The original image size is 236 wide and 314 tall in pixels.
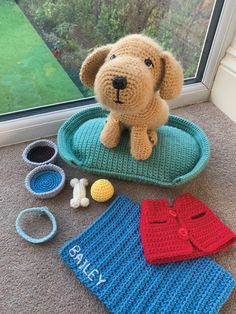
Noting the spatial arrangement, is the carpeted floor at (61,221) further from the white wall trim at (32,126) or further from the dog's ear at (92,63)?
the dog's ear at (92,63)

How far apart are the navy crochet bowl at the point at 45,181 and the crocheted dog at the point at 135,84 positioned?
156mm

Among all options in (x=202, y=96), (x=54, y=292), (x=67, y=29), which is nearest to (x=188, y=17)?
(x=202, y=96)

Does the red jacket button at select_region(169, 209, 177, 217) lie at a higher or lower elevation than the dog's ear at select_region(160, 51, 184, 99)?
lower

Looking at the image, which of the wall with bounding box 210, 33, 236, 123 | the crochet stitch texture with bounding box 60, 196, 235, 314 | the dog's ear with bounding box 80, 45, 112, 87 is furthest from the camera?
the wall with bounding box 210, 33, 236, 123

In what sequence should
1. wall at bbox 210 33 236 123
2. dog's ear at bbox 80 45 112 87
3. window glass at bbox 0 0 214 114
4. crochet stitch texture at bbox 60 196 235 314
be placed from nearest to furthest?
1. crochet stitch texture at bbox 60 196 235 314
2. dog's ear at bbox 80 45 112 87
3. window glass at bbox 0 0 214 114
4. wall at bbox 210 33 236 123

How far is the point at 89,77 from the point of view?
2.61 feet

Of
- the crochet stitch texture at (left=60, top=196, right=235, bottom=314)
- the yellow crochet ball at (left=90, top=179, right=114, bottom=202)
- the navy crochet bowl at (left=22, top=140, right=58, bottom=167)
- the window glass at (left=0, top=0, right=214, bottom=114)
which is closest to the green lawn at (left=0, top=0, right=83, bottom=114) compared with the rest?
the window glass at (left=0, top=0, right=214, bottom=114)

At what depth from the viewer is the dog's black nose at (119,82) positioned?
63 cm

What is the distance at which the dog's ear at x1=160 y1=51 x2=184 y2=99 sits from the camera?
70cm

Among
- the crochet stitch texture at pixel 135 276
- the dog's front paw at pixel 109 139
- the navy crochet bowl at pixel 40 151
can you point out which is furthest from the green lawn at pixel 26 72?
the crochet stitch texture at pixel 135 276

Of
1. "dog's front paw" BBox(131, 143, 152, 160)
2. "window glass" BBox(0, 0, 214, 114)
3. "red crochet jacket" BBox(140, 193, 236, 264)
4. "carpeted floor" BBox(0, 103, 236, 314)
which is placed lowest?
"carpeted floor" BBox(0, 103, 236, 314)

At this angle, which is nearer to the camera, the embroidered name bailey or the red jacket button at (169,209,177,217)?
the embroidered name bailey

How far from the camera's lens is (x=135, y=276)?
0.67m

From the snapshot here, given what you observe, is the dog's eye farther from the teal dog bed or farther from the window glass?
the window glass
